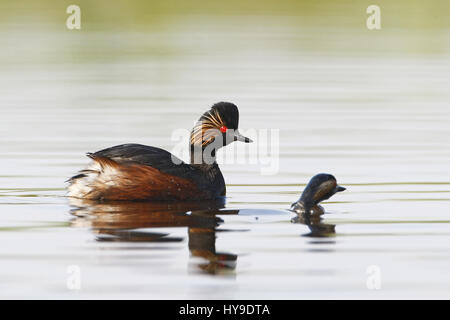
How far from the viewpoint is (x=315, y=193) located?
1253 centimetres

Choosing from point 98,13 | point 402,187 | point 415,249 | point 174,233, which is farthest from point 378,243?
point 98,13

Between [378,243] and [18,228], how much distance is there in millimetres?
3622

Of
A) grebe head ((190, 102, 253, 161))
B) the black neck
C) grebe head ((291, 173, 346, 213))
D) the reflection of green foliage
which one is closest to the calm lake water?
grebe head ((291, 173, 346, 213))

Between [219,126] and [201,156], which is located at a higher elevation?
[219,126]

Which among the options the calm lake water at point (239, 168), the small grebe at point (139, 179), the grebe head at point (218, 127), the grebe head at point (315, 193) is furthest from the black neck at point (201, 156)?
the grebe head at point (315, 193)

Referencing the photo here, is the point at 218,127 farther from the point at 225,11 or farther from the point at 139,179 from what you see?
the point at 225,11

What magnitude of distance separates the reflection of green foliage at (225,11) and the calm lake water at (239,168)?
5188 millimetres

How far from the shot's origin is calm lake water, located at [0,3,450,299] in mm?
9578

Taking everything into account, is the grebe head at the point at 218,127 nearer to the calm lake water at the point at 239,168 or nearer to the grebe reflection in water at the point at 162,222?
the calm lake water at the point at 239,168

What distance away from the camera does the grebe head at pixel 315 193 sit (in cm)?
1239

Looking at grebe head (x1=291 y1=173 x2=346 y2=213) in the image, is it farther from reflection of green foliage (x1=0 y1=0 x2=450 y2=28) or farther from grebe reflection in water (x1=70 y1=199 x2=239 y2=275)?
reflection of green foliage (x1=0 y1=0 x2=450 y2=28)

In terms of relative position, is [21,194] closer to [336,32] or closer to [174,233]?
[174,233]

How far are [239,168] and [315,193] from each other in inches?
137

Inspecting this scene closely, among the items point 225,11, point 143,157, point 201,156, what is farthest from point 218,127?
point 225,11
